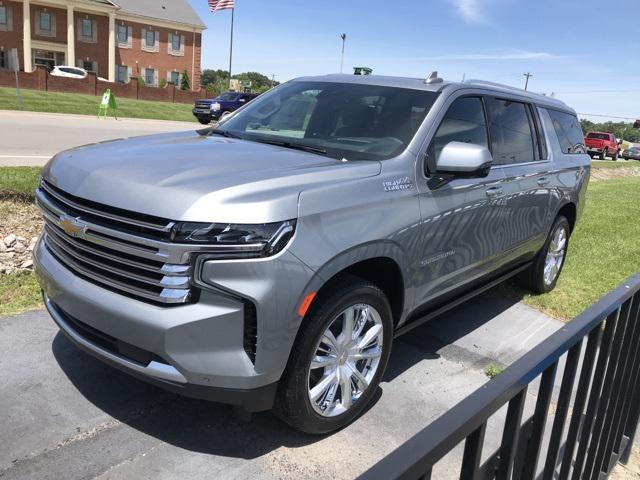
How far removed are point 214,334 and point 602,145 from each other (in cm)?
4335

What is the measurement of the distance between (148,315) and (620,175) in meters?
28.1

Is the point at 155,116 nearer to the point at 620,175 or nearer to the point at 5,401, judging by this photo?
the point at 620,175

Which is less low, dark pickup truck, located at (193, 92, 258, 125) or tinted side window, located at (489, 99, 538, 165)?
tinted side window, located at (489, 99, 538, 165)

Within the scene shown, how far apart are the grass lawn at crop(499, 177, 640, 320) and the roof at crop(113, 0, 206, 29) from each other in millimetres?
48047

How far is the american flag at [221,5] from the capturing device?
1363 inches

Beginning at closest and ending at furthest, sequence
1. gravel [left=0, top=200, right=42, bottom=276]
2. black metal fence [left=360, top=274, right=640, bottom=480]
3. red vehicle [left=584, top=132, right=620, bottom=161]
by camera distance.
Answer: black metal fence [left=360, top=274, right=640, bottom=480] → gravel [left=0, top=200, right=42, bottom=276] → red vehicle [left=584, top=132, right=620, bottom=161]

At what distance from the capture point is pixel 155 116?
96.4 feet

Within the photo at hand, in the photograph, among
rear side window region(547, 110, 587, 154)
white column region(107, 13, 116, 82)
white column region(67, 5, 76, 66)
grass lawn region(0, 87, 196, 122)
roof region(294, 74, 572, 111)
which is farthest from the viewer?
white column region(107, 13, 116, 82)

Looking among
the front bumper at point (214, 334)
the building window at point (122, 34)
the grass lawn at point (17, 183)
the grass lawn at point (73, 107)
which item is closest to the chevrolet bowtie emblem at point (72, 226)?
the front bumper at point (214, 334)

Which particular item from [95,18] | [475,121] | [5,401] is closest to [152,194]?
[5,401]

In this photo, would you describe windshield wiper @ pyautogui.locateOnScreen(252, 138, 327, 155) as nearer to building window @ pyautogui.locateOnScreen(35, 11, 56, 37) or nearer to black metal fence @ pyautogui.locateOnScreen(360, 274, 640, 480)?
black metal fence @ pyautogui.locateOnScreen(360, 274, 640, 480)

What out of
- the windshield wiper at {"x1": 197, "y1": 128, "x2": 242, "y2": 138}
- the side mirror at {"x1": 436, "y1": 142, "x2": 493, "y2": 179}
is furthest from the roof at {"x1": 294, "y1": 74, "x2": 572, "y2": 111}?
the windshield wiper at {"x1": 197, "y1": 128, "x2": 242, "y2": 138}

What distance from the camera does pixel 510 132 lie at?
16.2ft

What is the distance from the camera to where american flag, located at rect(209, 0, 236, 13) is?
114 ft
